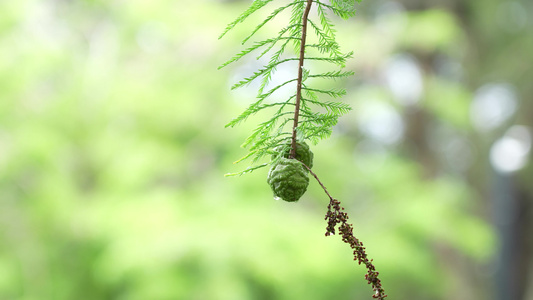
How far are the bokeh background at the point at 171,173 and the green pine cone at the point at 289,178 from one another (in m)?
2.25

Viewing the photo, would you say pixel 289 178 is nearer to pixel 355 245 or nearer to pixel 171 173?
pixel 355 245

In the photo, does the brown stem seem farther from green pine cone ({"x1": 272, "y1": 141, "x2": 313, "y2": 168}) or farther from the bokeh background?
the bokeh background

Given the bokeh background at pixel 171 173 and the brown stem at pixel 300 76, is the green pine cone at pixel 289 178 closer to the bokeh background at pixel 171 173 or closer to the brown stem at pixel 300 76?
the brown stem at pixel 300 76

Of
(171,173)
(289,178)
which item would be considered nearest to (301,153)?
(289,178)

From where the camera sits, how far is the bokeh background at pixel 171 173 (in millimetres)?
2711

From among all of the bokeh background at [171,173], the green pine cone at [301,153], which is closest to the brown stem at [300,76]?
the green pine cone at [301,153]

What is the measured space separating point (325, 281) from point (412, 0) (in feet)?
10.5

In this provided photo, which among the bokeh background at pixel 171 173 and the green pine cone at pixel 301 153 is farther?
the bokeh background at pixel 171 173

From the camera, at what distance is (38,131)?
114 inches

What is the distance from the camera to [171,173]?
11.6 feet

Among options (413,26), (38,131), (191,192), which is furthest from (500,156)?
(38,131)

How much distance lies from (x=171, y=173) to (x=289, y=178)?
3.24 metres

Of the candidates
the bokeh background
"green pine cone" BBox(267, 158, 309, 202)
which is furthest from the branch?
the bokeh background

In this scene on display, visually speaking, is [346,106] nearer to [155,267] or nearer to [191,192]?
[155,267]
